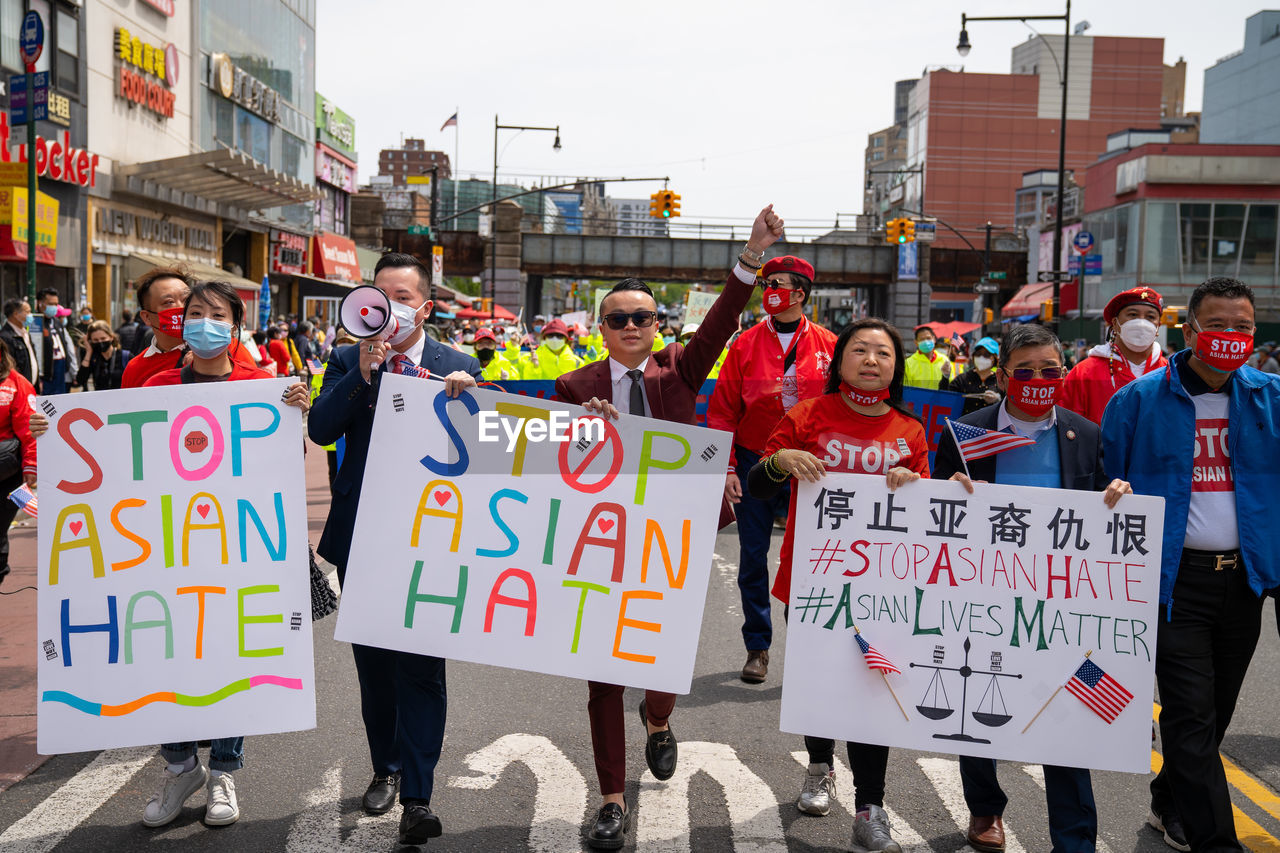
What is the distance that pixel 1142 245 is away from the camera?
43750 millimetres

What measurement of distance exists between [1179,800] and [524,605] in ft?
7.40

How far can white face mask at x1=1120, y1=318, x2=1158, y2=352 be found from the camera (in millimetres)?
5914

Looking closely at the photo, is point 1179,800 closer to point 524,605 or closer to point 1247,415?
point 1247,415

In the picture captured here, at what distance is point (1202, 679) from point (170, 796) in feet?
11.7

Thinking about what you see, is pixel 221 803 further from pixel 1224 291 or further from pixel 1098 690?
pixel 1224 291

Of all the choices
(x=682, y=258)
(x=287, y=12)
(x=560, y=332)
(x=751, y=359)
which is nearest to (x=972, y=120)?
(x=682, y=258)

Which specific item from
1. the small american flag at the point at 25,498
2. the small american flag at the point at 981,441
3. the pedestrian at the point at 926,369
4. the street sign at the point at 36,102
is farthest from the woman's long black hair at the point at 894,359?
the street sign at the point at 36,102

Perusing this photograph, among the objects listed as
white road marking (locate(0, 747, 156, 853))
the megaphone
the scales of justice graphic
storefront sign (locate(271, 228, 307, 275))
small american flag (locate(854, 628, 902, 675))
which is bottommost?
white road marking (locate(0, 747, 156, 853))

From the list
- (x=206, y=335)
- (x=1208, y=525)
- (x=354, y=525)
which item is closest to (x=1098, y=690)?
(x=1208, y=525)

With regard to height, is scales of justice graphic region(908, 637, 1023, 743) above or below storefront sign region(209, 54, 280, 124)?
below

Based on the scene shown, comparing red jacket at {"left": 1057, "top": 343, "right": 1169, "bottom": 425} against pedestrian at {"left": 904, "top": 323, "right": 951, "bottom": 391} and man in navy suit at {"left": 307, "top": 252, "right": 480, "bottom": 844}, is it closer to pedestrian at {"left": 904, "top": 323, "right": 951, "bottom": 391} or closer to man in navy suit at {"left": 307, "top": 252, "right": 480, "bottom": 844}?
man in navy suit at {"left": 307, "top": 252, "right": 480, "bottom": 844}

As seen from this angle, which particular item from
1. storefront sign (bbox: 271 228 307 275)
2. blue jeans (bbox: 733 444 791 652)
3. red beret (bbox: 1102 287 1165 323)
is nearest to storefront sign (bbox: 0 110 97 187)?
storefront sign (bbox: 271 228 307 275)

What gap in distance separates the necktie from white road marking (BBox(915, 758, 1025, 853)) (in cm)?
191

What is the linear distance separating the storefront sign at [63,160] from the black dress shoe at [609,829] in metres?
20.4
